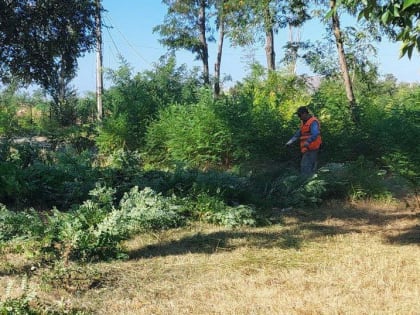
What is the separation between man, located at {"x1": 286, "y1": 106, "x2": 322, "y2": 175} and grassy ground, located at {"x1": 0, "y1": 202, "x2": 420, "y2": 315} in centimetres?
292

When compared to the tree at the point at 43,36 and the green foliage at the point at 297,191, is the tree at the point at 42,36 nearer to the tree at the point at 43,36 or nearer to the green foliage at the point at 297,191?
the tree at the point at 43,36

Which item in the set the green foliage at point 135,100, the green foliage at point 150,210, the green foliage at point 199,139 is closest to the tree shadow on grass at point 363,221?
the green foliage at point 150,210

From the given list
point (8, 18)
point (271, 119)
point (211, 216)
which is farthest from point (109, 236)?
point (271, 119)

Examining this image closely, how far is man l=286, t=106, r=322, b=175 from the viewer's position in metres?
10.4

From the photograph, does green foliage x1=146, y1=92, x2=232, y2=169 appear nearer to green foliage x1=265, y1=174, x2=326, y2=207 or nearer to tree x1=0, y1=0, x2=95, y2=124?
green foliage x1=265, y1=174, x2=326, y2=207

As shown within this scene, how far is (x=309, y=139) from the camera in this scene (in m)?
10.4

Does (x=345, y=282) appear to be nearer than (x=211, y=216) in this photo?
Yes

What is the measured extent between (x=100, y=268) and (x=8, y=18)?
3.80 metres

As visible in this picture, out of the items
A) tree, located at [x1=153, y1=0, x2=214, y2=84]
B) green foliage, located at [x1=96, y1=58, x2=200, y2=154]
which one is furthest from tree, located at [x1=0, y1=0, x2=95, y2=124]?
tree, located at [x1=153, y1=0, x2=214, y2=84]

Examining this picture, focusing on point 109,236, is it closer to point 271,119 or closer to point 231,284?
point 231,284

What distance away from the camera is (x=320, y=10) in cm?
1460

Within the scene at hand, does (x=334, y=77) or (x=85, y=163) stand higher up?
(x=334, y=77)

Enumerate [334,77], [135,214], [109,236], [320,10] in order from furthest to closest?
[334,77] → [320,10] → [135,214] → [109,236]

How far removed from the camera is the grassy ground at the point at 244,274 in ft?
15.0
